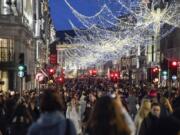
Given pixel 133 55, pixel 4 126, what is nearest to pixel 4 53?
pixel 4 126

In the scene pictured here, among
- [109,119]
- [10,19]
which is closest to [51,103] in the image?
[109,119]

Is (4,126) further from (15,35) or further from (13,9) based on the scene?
(13,9)

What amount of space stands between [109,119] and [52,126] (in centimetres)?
94

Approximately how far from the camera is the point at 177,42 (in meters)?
98.1

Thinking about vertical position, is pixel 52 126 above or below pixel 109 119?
below

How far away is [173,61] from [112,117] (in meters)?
27.4

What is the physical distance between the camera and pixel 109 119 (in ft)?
24.5

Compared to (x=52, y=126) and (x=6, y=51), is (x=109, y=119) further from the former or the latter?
(x=6, y=51)

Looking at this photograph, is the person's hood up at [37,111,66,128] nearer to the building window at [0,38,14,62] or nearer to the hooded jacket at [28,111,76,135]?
the hooded jacket at [28,111,76,135]

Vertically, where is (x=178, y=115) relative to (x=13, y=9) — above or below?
below

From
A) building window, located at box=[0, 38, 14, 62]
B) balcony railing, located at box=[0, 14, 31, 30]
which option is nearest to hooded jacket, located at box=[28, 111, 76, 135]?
balcony railing, located at box=[0, 14, 31, 30]

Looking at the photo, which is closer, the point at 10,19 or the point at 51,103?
the point at 51,103

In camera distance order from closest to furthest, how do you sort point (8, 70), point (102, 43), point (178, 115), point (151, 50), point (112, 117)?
point (112, 117), point (178, 115), point (8, 70), point (102, 43), point (151, 50)

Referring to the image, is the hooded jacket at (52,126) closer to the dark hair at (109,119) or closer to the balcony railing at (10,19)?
the dark hair at (109,119)
